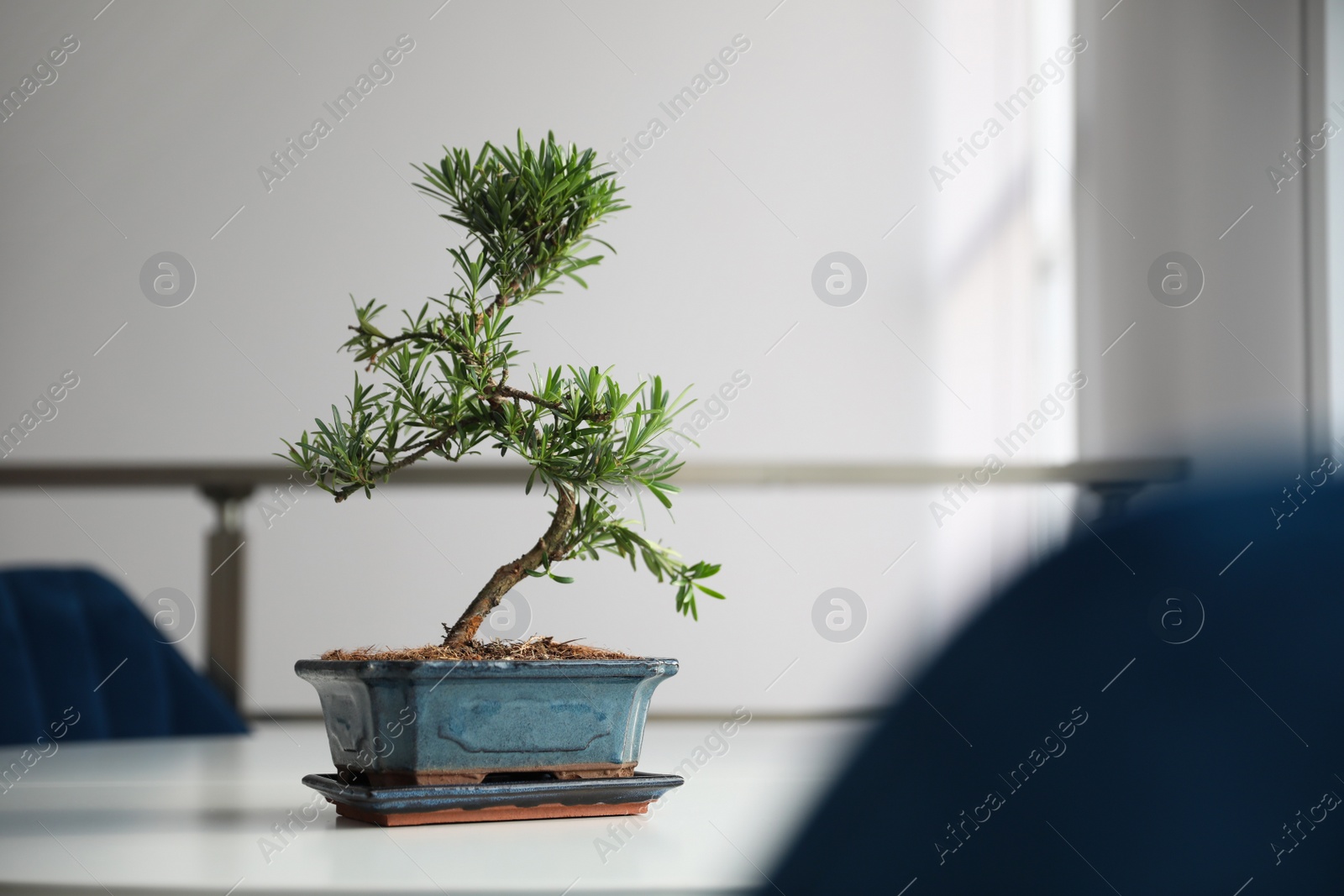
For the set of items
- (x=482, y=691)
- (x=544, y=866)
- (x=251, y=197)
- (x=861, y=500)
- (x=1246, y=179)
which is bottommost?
(x=544, y=866)

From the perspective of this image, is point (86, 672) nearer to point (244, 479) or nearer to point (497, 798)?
point (244, 479)

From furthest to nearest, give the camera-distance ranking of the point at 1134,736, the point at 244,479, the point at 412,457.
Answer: the point at 244,479 < the point at 412,457 < the point at 1134,736

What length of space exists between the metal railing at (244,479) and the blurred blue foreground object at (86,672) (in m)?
0.79

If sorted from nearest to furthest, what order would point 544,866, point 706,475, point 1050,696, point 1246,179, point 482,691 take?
point 1050,696, point 544,866, point 482,691, point 1246,179, point 706,475

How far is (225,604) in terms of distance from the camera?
102 inches

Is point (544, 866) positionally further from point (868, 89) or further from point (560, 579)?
point (868, 89)

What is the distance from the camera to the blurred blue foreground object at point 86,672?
1.67m

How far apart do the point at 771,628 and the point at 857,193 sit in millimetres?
1952

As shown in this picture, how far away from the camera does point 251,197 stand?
495 cm

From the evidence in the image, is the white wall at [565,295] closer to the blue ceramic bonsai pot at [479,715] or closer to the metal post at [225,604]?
the metal post at [225,604]

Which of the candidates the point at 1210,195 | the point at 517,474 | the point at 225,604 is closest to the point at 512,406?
the point at 225,604

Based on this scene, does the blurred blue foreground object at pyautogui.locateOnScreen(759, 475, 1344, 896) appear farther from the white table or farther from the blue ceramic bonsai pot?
the blue ceramic bonsai pot

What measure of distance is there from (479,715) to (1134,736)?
0.48 m

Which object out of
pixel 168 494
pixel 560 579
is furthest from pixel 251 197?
pixel 560 579
